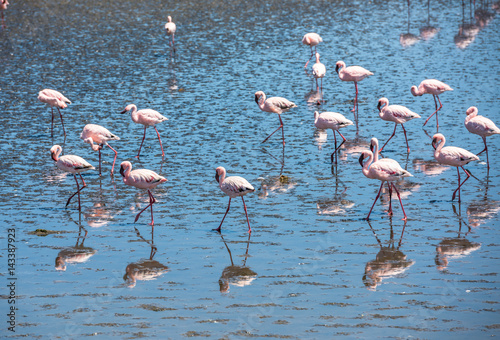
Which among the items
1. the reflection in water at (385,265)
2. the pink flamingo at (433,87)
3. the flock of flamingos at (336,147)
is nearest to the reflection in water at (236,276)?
the flock of flamingos at (336,147)

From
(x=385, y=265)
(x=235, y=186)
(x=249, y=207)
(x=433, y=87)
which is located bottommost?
(x=385, y=265)

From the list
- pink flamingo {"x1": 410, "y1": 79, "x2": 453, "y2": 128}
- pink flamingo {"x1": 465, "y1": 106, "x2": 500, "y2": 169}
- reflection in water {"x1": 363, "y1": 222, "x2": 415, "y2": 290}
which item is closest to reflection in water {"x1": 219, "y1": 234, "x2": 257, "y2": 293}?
reflection in water {"x1": 363, "y1": 222, "x2": 415, "y2": 290}

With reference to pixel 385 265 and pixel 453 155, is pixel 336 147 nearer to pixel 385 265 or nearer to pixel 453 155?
pixel 453 155

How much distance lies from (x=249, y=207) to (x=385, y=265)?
3638 mm

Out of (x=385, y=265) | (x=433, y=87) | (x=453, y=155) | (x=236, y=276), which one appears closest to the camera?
(x=236, y=276)

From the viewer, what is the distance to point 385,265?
11234mm

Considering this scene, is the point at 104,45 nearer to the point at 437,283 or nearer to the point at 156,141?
the point at 156,141

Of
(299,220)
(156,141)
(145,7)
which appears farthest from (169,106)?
(145,7)

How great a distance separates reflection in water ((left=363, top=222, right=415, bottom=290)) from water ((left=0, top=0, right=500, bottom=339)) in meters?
0.03

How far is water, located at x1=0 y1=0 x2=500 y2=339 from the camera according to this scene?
9.80 metres

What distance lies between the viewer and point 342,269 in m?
11.1

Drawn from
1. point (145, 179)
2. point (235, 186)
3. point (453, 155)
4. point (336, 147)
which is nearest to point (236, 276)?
point (235, 186)

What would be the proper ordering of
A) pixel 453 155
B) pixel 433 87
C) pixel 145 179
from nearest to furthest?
1. pixel 145 179
2. pixel 453 155
3. pixel 433 87

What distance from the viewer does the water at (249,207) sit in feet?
32.1
